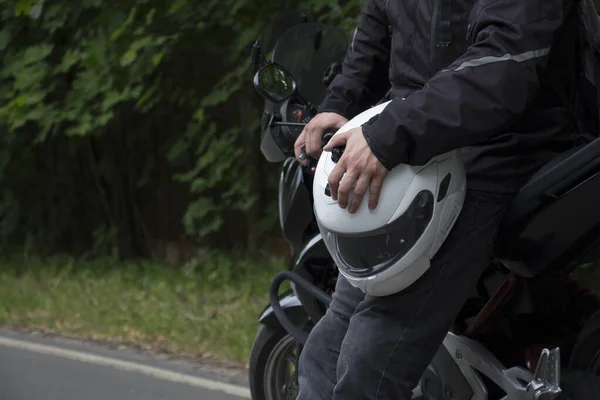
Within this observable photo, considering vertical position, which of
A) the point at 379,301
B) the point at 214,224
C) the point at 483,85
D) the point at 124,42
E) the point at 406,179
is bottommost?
the point at 214,224

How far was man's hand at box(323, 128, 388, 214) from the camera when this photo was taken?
2297mm

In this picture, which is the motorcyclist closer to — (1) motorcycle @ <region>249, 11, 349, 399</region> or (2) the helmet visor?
(2) the helmet visor

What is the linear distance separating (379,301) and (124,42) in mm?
5798

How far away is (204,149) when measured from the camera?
827 cm

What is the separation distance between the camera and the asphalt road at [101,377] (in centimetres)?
501

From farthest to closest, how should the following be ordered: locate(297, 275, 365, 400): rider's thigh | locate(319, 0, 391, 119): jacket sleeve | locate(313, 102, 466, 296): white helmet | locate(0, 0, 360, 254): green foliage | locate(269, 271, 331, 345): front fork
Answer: locate(0, 0, 360, 254): green foliage
locate(269, 271, 331, 345): front fork
locate(319, 0, 391, 119): jacket sleeve
locate(297, 275, 365, 400): rider's thigh
locate(313, 102, 466, 296): white helmet

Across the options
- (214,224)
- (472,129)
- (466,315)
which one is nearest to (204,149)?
(214,224)

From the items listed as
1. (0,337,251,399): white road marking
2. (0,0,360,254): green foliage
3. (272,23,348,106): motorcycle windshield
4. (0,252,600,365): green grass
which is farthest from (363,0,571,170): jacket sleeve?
(0,0,360,254): green foliage

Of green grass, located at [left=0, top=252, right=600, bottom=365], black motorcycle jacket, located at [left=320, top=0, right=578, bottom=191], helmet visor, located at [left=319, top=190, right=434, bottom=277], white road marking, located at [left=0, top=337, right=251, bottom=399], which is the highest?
black motorcycle jacket, located at [left=320, top=0, right=578, bottom=191]

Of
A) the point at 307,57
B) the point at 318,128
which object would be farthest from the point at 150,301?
the point at 318,128

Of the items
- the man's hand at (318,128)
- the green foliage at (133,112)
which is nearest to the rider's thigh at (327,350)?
the man's hand at (318,128)

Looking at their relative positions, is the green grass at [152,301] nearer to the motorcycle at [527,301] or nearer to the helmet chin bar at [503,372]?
the motorcycle at [527,301]

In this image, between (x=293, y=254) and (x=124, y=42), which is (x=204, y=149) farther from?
(x=293, y=254)

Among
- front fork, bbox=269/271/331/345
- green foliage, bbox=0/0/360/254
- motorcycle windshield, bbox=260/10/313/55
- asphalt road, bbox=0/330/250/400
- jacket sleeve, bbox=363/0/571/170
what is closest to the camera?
jacket sleeve, bbox=363/0/571/170
